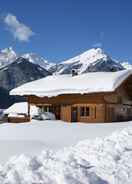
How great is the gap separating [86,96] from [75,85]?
1307 mm

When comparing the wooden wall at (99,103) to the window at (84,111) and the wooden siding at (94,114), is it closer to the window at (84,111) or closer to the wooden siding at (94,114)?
the wooden siding at (94,114)

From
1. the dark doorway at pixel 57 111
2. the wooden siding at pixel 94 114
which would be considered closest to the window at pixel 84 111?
the wooden siding at pixel 94 114

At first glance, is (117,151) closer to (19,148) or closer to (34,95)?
(19,148)

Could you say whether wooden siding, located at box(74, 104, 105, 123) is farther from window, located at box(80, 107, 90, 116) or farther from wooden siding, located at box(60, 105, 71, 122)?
wooden siding, located at box(60, 105, 71, 122)

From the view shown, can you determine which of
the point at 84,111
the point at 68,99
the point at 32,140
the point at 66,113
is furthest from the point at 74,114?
the point at 32,140

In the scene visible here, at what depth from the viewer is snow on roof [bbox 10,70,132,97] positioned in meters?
30.9

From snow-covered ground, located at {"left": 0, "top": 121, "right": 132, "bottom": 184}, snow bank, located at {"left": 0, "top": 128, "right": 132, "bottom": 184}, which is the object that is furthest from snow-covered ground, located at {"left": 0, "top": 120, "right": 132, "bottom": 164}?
snow bank, located at {"left": 0, "top": 128, "right": 132, "bottom": 184}

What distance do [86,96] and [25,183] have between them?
25.6m

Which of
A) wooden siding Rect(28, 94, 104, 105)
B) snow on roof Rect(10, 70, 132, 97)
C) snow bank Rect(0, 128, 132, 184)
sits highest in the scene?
snow on roof Rect(10, 70, 132, 97)

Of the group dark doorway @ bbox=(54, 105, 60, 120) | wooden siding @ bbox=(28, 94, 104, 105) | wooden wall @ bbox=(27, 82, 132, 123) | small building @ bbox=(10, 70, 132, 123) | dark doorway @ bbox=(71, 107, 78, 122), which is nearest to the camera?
small building @ bbox=(10, 70, 132, 123)

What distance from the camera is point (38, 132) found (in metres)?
18.6

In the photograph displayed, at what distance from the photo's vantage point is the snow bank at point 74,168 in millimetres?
7652

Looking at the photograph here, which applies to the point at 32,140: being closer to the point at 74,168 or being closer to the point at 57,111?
the point at 74,168

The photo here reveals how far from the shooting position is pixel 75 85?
32969 millimetres
